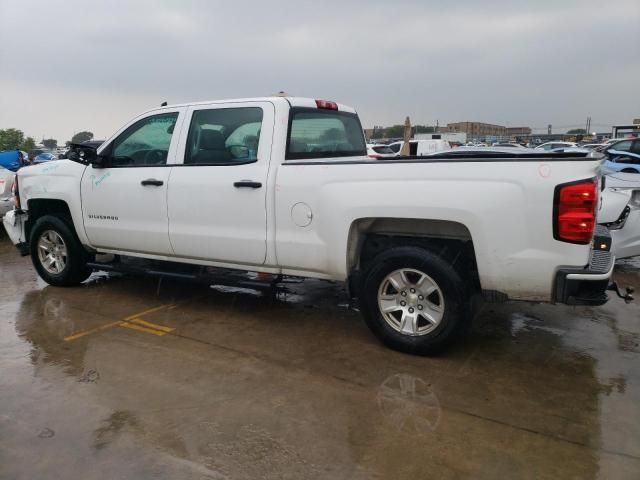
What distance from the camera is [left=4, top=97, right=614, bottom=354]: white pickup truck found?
142 inches

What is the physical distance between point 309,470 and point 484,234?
195 centimetres

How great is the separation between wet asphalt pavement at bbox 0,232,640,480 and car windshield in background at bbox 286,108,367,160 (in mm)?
1595

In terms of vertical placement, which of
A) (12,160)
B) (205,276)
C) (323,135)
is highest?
(323,135)

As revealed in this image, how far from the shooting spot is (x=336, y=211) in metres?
4.22

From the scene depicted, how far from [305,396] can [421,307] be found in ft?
3.80

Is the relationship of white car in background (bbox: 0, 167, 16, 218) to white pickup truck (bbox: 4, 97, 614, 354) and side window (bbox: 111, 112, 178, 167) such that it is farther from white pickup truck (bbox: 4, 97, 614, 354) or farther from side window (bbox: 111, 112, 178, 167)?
side window (bbox: 111, 112, 178, 167)

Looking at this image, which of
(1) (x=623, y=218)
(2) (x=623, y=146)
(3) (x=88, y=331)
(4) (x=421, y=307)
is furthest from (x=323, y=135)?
(2) (x=623, y=146)

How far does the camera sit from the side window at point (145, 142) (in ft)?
17.4

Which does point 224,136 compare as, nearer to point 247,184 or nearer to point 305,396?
point 247,184

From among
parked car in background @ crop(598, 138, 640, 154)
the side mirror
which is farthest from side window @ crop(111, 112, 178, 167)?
parked car in background @ crop(598, 138, 640, 154)

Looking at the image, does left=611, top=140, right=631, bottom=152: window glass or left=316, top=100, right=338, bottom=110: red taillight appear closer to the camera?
left=316, top=100, right=338, bottom=110: red taillight

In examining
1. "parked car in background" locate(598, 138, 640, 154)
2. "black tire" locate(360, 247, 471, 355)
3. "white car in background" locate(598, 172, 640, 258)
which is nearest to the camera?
"black tire" locate(360, 247, 471, 355)

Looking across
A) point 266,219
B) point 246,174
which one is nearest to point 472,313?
point 266,219

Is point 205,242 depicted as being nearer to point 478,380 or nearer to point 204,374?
point 204,374
